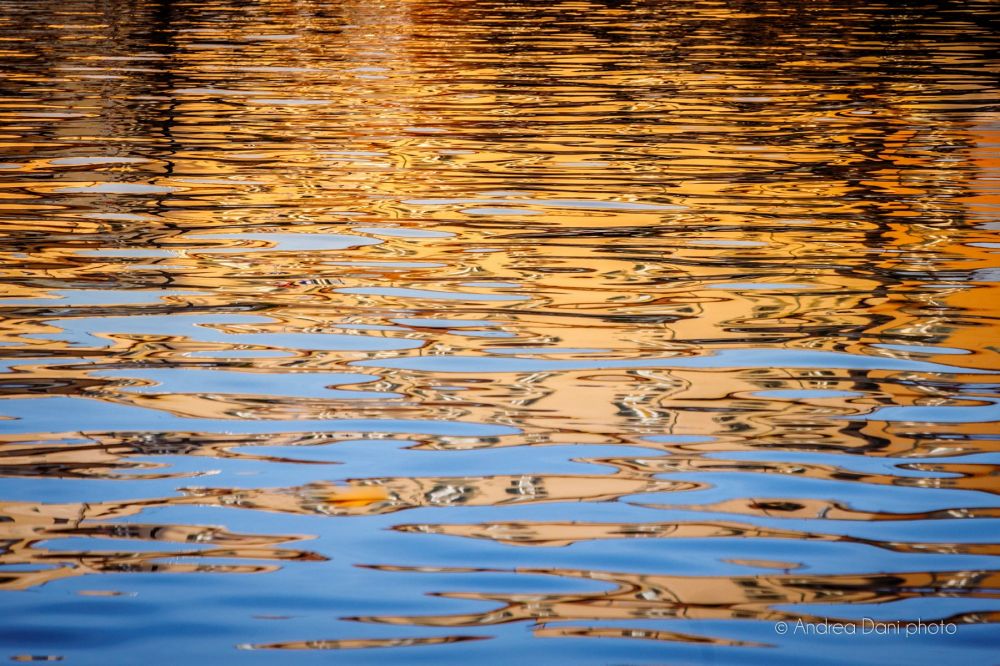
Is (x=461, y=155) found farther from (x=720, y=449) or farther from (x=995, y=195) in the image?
(x=720, y=449)

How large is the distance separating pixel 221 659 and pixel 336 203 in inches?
237

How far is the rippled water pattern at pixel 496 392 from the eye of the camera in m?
3.55

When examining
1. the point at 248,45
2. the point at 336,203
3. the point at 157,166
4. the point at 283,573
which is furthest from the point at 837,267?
the point at 248,45

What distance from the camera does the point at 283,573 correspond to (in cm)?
374

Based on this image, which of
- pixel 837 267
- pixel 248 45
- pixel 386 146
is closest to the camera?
pixel 837 267

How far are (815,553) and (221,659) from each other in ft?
5.53

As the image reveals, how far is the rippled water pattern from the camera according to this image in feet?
11.7

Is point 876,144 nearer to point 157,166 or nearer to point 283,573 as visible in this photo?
point 157,166

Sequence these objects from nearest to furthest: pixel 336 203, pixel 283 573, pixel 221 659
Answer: pixel 221 659
pixel 283 573
pixel 336 203

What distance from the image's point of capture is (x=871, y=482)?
4391 mm

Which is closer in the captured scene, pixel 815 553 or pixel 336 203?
pixel 815 553

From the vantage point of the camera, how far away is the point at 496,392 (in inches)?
206

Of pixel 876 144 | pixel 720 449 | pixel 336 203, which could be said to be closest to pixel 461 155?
pixel 336 203

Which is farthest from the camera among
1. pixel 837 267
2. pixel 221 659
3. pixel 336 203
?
pixel 336 203
